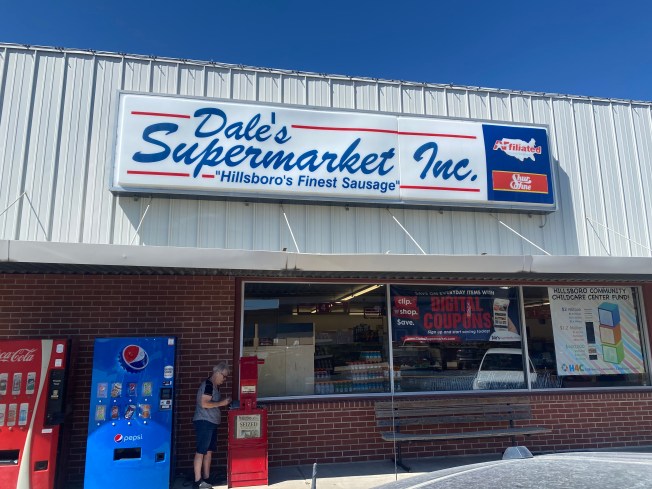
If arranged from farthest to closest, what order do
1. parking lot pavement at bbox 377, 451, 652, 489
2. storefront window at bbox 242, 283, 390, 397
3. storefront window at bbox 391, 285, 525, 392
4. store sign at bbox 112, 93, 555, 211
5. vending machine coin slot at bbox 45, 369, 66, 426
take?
storefront window at bbox 391, 285, 525, 392 < storefront window at bbox 242, 283, 390, 397 < store sign at bbox 112, 93, 555, 211 < vending machine coin slot at bbox 45, 369, 66, 426 < parking lot pavement at bbox 377, 451, 652, 489

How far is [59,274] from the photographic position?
7188mm

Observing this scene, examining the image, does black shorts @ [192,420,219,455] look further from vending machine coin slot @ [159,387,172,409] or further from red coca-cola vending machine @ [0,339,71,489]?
red coca-cola vending machine @ [0,339,71,489]

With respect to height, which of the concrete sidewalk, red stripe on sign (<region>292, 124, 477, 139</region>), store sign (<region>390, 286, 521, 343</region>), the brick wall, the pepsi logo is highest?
red stripe on sign (<region>292, 124, 477, 139</region>)

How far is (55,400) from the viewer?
243 inches

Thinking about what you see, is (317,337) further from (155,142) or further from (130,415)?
(155,142)

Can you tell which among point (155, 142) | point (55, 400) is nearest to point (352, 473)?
point (55, 400)

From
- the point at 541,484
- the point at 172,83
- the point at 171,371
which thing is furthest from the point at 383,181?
the point at 541,484

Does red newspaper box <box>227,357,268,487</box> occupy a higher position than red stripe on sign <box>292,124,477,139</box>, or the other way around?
red stripe on sign <box>292,124,477,139</box>

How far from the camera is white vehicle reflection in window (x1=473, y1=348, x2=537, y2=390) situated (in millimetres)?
8438

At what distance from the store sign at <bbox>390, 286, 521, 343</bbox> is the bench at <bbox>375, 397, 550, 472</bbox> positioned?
3.29 feet

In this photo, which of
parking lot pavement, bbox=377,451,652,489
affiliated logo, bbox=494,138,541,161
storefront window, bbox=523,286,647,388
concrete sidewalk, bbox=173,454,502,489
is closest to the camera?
parking lot pavement, bbox=377,451,652,489

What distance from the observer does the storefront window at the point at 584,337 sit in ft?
28.2

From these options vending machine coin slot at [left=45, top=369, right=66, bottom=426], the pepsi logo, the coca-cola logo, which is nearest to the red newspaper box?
the pepsi logo

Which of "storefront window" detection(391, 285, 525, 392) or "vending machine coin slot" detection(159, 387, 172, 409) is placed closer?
"vending machine coin slot" detection(159, 387, 172, 409)
